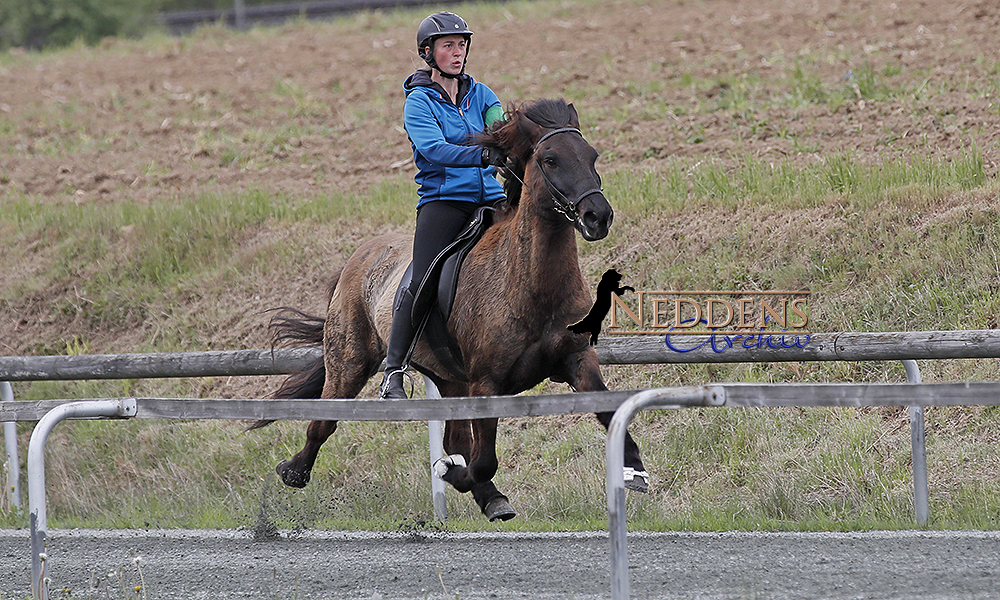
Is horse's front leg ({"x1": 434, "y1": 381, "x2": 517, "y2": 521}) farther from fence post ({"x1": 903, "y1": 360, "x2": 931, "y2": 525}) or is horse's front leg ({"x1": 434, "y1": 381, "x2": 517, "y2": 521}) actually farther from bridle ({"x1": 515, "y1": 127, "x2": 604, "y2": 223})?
fence post ({"x1": 903, "y1": 360, "x2": 931, "y2": 525})

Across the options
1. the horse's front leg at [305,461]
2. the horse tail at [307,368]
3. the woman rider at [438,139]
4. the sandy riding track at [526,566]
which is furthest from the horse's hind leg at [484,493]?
the horse tail at [307,368]

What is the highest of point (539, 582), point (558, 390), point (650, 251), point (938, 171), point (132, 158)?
point (132, 158)

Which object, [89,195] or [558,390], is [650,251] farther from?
[89,195]

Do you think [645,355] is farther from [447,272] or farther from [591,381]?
[591,381]

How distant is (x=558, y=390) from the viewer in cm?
995

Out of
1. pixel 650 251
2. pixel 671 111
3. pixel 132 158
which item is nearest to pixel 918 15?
pixel 671 111

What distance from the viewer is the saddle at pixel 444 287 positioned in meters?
6.53

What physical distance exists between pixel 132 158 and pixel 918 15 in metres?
12.0

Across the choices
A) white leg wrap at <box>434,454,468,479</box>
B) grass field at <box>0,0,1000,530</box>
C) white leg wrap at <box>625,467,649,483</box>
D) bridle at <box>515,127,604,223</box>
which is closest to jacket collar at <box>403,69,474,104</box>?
bridle at <box>515,127,604,223</box>

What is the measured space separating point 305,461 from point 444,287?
1.91 meters

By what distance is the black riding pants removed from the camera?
21.8ft

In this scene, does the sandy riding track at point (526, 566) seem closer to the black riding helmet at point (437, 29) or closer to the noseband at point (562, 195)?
the noseband at point (562, 195)

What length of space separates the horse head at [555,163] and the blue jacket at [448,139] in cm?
23

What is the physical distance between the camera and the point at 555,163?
573 cm
